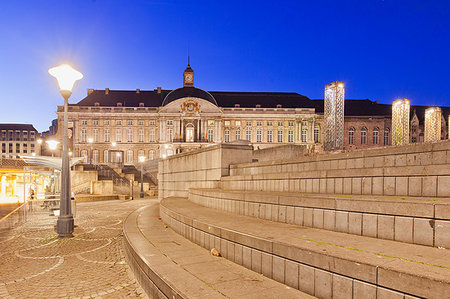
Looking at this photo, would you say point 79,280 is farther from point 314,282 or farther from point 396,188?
point 396,188

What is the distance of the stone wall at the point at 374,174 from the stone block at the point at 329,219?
1090 mm

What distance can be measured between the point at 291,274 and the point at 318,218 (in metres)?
1.56

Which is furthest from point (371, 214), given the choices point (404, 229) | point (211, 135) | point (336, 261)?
point (211, 135)

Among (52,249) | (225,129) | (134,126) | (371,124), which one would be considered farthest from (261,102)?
(52,249)

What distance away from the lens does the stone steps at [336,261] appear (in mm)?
2545

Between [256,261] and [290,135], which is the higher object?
[290,135]

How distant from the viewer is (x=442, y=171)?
4.32 meters

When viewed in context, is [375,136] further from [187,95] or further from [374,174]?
[374,174]

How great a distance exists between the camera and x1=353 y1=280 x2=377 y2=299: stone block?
2732 mm

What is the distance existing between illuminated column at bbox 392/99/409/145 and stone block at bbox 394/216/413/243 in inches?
610

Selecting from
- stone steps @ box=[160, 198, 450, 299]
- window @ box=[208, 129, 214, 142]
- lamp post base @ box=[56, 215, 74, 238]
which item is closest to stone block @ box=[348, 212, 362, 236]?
stone steps @ box=[160, 198, 450, 299]

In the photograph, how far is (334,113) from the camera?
17.7 metres

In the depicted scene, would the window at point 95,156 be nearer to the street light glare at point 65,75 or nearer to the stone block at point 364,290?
the street light glare at point 65,75

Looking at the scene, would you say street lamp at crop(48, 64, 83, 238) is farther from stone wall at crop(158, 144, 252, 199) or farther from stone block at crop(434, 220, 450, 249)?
stone block at crop(434, 220, 450, 249)
